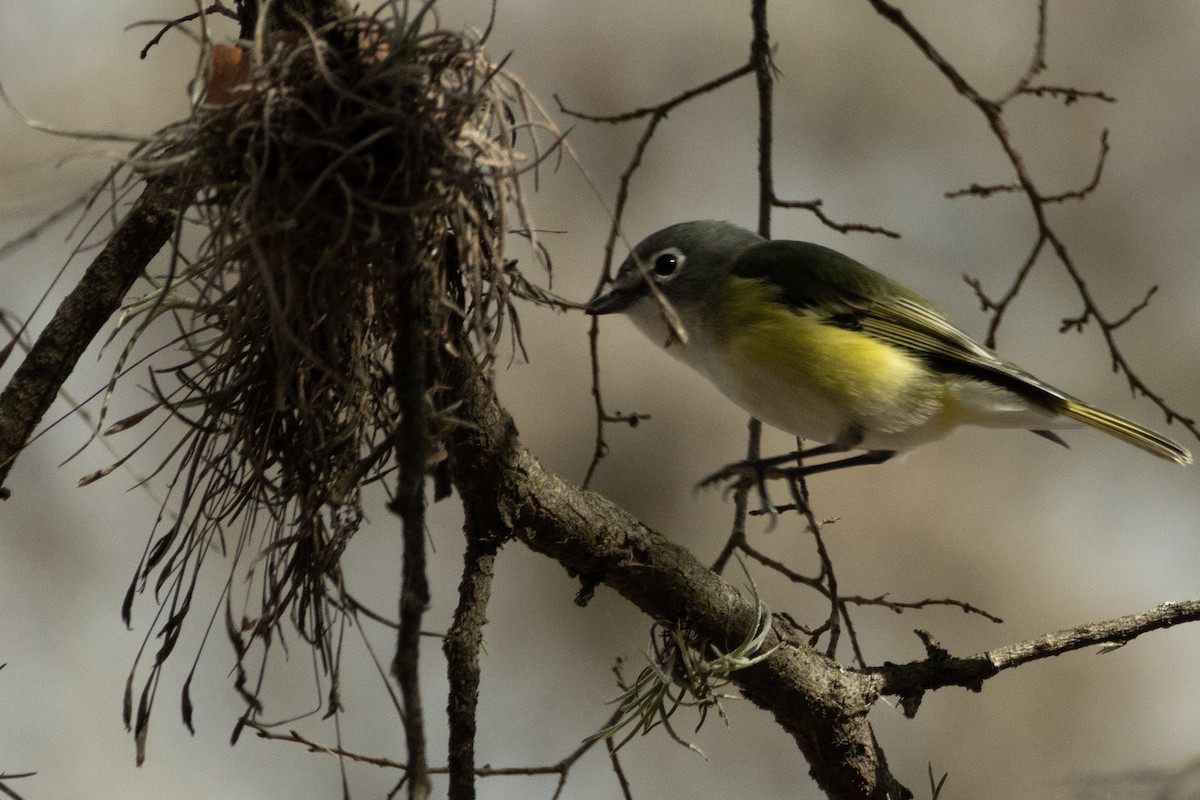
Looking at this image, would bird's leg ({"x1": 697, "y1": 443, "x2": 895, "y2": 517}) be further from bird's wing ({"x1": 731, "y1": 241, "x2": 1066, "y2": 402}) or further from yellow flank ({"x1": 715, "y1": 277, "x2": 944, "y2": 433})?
bird's wing ({"x1": 731, "y1": 241, "x2": 1066, "y2": 402})

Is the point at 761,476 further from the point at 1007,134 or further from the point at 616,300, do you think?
the point at 1007,134

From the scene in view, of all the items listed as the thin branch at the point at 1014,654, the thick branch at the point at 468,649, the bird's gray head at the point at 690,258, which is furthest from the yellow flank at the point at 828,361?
the thick branch at the point at 468,649

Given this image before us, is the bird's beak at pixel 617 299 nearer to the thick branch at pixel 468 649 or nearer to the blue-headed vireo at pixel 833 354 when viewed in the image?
the blue-headed vireo at pixel 833 354

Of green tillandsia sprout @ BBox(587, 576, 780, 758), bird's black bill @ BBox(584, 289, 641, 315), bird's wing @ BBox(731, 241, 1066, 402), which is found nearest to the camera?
green tillandsia sprout @ BBox(587, 576, 780, 758)

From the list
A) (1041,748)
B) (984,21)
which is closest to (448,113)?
(1041,748)

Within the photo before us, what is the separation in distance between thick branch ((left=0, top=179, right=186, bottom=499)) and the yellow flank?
1.90 m

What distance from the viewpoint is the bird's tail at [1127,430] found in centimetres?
371

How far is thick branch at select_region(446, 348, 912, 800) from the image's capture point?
231 centimetres

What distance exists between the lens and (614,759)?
2.78m

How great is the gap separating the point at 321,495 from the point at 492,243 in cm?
63

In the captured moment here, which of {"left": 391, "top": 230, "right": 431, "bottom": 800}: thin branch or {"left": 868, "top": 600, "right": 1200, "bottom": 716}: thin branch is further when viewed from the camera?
{"left": 868, "top": 600, "right": 1200, "bottom": 716}: thin branch

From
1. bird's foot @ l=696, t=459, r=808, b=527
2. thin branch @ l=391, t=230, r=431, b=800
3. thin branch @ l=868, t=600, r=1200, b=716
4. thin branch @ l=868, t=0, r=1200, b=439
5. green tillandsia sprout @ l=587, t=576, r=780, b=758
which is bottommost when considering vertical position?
thin branch @ l=391, t=230, r=431, b=800

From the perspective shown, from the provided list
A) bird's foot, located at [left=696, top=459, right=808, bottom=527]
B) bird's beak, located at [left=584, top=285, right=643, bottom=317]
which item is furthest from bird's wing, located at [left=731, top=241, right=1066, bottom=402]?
bird's foot, located at [left=696, top=459, right=808, bottom=527]

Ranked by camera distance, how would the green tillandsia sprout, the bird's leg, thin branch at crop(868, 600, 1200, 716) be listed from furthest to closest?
1. the bird's leg
2. thin branch at crop(868, 600, 1200, 716)
3. the green tillandsia sprout
